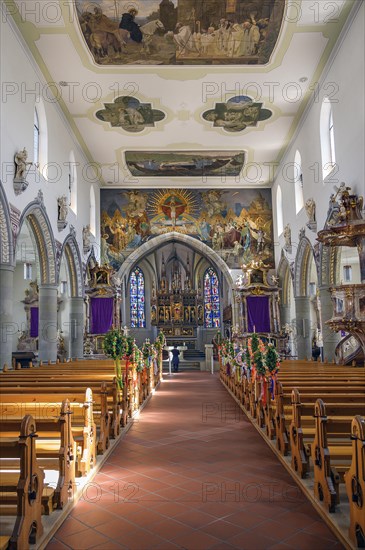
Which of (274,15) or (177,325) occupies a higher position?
(274,15)

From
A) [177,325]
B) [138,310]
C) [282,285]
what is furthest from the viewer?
[138,310]

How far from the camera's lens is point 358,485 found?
3.88 meters

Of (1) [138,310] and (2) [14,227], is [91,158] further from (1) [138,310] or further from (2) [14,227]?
(1) [138,310]

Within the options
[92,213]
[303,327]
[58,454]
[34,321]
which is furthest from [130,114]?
[58,454]

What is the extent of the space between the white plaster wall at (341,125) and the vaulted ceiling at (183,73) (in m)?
0.47

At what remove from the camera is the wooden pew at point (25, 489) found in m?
3.74

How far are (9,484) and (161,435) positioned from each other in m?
4.56

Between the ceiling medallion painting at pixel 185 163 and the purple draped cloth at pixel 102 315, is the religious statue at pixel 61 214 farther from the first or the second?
the purple draped cloth at pixel 102 315

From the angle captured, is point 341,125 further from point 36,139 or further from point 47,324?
point 47,324

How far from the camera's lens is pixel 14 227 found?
12.8 metres

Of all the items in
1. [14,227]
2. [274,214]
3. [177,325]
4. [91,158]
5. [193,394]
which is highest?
[91,158]

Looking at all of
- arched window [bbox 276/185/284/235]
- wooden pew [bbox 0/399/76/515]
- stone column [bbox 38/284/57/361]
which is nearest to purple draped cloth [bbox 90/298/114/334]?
stone column [bbox 38/284/57/361]

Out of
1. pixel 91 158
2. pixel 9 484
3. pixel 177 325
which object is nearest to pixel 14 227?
pixel 9 484

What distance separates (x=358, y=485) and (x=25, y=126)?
12.6 m
